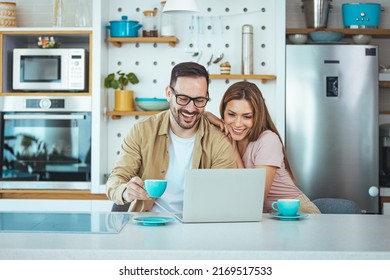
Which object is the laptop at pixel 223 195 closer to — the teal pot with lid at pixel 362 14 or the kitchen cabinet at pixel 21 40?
the kitchen cabinet at pixel 21 40

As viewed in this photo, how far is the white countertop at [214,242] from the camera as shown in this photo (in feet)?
6.23

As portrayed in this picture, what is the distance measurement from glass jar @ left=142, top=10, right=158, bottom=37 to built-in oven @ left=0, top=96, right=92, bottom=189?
0.65 m

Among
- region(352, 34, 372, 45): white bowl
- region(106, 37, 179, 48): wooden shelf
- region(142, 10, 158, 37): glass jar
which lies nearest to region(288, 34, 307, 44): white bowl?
region(352, 34, 372, 45): white bowl

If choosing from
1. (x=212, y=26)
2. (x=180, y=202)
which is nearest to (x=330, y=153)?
(x=212, y=26)

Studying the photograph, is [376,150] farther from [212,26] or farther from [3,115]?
[3,115]

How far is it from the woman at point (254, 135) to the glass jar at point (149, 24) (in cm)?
163

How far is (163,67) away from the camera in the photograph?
4.88m

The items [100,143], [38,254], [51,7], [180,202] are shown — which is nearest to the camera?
[38,254]

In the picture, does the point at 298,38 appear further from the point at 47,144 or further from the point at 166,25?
the point at 47,144

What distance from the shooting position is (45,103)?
15.5ft

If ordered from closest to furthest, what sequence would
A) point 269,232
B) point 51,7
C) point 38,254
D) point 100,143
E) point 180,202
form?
1. point 38,254
2. point 269,232
3. point 180,202
4. point 100,143
5. point 51,7

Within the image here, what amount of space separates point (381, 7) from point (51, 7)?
103 inches

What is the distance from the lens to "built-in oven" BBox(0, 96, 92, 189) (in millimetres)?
4715

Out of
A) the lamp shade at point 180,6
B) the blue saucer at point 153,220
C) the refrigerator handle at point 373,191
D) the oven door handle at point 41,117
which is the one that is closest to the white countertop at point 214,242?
the blue saucer at point 153,220
